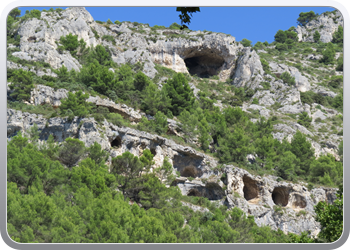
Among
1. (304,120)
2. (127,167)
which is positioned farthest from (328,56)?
(127,167)

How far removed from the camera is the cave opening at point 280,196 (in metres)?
32.8

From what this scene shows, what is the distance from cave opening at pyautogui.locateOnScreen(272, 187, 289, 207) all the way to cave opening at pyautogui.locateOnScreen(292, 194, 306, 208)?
0.66 metres

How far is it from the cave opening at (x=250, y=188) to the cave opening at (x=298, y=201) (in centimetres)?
369

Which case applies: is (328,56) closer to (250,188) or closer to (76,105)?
(250,188)

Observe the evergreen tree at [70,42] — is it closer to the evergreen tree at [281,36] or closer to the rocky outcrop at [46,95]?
the rocky outcrop at [46,95]

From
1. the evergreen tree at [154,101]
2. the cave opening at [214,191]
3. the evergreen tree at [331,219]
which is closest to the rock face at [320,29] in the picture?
the evergreen tree at [154,101]

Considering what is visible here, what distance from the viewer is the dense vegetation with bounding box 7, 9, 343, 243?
1351cm

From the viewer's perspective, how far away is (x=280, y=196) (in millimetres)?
33719

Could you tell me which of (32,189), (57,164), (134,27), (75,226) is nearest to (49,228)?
(75,226)

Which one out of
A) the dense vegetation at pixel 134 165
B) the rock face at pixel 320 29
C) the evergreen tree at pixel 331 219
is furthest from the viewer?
the rock face at pixel 320 29

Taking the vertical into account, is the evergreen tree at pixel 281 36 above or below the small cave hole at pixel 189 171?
above

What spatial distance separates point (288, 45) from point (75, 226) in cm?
8521

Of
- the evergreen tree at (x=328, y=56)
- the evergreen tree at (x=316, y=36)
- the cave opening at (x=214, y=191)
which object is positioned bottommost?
the cave opening at (x=214, y=191)

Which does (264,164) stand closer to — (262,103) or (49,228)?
(262,103)
